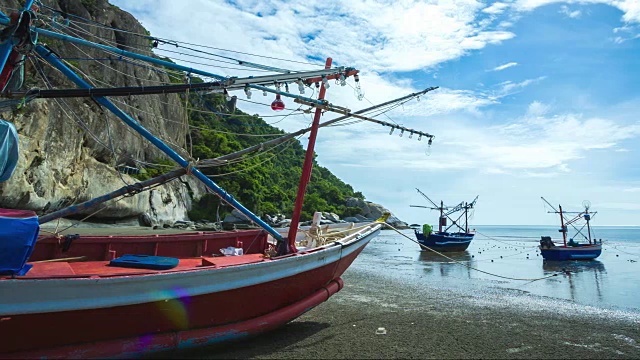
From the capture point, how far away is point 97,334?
597 centimetres

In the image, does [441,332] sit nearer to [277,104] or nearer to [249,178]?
[277,104]

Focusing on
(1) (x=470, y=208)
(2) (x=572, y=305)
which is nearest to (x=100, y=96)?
(2) (x=572, y=305)

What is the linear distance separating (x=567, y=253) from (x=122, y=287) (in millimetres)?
37640

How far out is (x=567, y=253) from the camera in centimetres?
3419

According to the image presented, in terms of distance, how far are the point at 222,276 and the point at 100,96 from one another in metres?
4.30

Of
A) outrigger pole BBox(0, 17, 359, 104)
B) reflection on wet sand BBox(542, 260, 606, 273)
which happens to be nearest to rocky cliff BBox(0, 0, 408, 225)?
outrigger pole BBox(0, 17, 359, 104)

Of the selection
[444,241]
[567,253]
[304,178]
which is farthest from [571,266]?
[304,178]

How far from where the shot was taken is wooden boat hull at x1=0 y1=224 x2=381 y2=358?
18.0 ft

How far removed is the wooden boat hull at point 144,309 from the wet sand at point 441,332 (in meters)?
0.48

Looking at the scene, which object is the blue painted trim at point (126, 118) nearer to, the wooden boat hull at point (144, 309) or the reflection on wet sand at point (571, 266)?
the wooden boat hull at point (144, 309)

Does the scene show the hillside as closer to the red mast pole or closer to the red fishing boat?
the red mast pole

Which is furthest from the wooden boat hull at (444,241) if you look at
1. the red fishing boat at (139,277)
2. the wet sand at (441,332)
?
the red fishing boat at (139,277)

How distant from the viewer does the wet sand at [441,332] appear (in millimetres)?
7492

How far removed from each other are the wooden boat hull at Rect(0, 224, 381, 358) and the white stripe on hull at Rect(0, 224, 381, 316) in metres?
0.01
